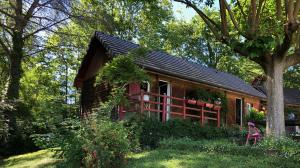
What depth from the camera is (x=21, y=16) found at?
20359mm

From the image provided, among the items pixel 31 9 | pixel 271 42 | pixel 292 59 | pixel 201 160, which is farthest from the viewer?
pixel 31 9

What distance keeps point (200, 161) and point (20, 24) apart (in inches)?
635

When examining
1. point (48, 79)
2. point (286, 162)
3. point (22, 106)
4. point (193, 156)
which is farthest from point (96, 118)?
point (48, 79)

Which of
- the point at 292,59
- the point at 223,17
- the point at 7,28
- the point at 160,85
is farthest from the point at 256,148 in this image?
the point at 7,28

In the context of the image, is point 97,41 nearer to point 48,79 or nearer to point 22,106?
point 22,106

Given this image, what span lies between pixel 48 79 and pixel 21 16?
44.8 feet

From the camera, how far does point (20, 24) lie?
20719 mm

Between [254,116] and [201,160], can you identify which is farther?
[254,116]

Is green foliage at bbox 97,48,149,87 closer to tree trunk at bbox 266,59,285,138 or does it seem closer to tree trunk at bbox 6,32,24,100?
tree trunk at bbox 266,59,285,138

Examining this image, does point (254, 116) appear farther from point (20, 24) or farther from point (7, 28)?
point (7, 28)

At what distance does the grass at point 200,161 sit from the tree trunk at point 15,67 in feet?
43.0

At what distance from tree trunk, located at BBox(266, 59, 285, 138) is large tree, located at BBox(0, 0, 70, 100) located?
13335 mm

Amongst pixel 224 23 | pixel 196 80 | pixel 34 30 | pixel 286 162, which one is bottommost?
pixel 286 162

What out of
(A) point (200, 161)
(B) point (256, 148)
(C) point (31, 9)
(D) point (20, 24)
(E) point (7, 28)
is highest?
(C) point (31, 9)
